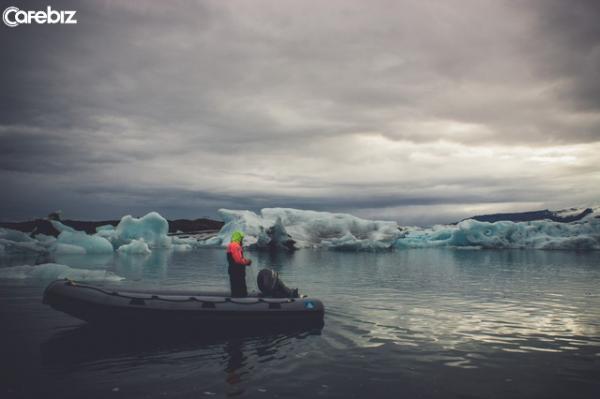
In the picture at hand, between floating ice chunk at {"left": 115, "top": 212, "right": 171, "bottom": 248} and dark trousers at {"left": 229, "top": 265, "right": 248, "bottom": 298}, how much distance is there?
1417 inches

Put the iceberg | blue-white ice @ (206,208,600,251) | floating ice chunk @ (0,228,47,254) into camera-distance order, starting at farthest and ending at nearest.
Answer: blue-white ice @ (206,208,600,251), the iceberg, floating ice chunk @ (0,228,47,254)

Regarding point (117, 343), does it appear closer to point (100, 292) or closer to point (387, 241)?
point (100, 292)

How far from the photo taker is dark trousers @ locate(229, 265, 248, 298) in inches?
383

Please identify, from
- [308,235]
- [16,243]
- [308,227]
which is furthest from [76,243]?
[308,227]

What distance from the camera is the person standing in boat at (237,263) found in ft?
31.3

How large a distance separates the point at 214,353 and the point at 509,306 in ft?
31.6

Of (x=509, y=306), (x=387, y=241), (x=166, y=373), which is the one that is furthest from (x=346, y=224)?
(x=166, y=373)

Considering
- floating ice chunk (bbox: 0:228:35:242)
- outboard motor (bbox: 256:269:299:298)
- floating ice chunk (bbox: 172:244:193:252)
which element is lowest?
floating ice chunk (bbox: 172:244:193:252)

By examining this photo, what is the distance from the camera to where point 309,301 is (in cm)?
990

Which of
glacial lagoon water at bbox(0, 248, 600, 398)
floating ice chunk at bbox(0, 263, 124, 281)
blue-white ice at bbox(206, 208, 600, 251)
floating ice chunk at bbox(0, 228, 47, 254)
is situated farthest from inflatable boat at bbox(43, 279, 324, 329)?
blue-white ice at bbox(206, 208, 600, 251)

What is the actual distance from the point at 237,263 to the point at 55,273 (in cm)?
1148

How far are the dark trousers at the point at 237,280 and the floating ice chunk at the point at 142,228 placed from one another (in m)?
36.0

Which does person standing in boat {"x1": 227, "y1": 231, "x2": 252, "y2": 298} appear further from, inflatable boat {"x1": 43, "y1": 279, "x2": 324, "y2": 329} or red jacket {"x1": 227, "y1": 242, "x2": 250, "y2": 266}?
inflatable boat {"x1": 43, "y1": 279, "x2": 324, "y2": 329}

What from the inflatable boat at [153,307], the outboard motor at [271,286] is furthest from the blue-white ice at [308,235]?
the outboard motor at [271,286]
